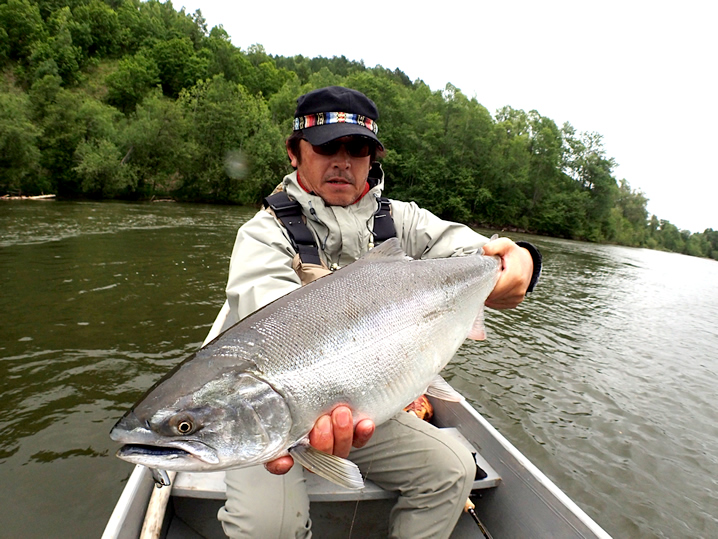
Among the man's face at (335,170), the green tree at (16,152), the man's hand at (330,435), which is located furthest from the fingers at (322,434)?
the green tree at (16,152)

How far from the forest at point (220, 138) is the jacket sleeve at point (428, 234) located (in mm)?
33997

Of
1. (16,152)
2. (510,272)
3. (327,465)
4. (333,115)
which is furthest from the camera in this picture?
(16,152)

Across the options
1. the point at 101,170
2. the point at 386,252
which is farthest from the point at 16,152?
the point at 386,252

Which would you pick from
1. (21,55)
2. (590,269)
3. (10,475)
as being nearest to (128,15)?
(21,55)

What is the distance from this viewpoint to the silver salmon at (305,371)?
4.98 ft

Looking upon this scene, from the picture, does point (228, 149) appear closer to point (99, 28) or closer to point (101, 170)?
point (101, 170)

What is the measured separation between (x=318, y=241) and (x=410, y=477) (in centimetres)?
Result: 166

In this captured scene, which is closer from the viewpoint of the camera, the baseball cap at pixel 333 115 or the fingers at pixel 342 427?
the fingers at pixel 342 427

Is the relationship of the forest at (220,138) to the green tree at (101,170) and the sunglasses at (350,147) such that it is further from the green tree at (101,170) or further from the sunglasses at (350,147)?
the sunglasses at (350,147)

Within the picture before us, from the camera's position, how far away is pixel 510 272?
2.68m

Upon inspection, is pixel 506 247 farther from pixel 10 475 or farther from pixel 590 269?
pixel 590 269

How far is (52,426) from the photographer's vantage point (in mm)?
5051

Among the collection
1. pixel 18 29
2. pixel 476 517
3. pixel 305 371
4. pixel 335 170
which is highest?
pixel 18 29

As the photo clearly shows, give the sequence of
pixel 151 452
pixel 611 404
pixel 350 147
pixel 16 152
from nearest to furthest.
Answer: pixel 151 452, pixel 350 147, pixel 611 404, pixel 16 152
